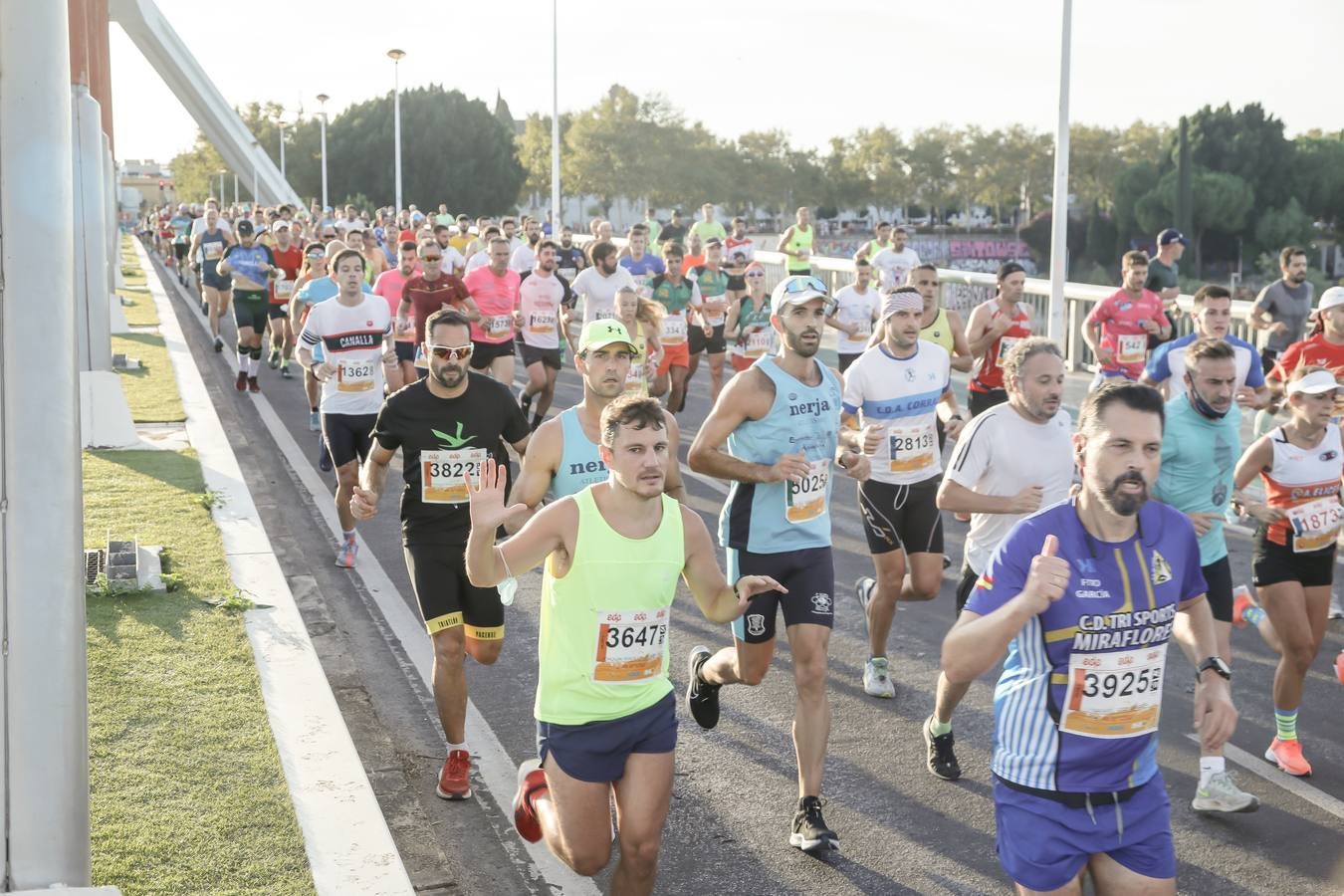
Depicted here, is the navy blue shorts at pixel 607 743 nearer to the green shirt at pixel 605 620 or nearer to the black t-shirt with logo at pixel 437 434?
the green shirt at pixel 605 620

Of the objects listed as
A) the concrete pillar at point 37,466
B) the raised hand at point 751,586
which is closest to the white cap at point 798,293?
the raised hand at point 751,586

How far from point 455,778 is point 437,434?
1.56m

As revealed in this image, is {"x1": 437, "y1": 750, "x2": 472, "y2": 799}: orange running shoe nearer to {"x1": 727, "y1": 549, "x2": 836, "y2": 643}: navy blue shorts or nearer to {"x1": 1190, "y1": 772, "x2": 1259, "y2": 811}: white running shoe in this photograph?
{"x1": 727, "y1": 549, "x2": 836, "y2": 643}: navy blue shorts

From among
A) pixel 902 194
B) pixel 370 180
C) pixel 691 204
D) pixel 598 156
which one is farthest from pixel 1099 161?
pixel 370 180

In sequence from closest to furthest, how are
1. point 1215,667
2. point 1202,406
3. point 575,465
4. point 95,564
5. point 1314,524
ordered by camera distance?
1. point 1215,667
2. point 575,465
3. point 1314,524
4. point 1202,406
5. point 95,564

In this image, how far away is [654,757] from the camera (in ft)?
16.8

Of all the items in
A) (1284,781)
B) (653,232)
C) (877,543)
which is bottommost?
(1284,781)

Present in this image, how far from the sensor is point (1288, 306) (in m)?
15.2

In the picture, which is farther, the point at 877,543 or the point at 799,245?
the point at 799,245

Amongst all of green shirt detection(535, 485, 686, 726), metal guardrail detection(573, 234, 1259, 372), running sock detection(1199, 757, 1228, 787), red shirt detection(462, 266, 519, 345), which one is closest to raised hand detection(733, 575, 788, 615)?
green shirt detection(535, 485, 686, 726)

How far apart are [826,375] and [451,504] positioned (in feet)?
5.85

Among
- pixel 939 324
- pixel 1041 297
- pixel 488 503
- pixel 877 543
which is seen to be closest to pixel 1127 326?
pixel 939 324

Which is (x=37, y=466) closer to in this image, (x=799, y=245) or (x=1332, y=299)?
(x=1332, y=299)

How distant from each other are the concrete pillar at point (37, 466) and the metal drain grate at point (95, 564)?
4.76 meters
